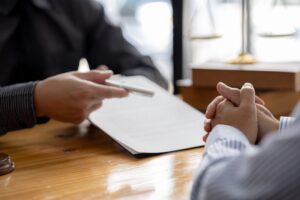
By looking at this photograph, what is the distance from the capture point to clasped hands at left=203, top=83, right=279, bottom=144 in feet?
2.54

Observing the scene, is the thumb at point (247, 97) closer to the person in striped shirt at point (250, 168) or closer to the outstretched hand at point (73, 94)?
the person in striped shirt at point (250, 168)

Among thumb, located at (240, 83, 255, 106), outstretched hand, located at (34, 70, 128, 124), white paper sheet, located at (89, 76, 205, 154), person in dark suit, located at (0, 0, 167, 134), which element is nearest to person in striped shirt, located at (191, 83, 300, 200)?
thumb, located at (240, 83, 255, 106)

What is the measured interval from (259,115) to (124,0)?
2.18 m

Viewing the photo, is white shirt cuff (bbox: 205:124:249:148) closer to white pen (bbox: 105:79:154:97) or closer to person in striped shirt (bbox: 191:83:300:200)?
person in striped shirt (bbox: 191:83:300:200)

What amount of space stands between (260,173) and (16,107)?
670 mm

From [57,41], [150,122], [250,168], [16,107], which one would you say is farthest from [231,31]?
[250,168]

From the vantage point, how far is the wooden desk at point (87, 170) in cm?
73

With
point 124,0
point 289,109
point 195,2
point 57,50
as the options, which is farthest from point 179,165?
point 124,0

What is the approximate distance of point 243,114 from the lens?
782 mm

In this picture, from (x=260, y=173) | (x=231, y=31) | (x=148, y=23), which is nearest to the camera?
(x=260, y=173)

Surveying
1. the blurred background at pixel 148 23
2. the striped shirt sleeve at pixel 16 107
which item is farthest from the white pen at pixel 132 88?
the blurred background at pixel 148 23

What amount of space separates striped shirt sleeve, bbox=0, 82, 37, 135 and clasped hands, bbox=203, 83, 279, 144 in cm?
41

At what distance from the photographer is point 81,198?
2.33 feet

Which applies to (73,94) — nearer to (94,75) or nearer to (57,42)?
(94,75)
